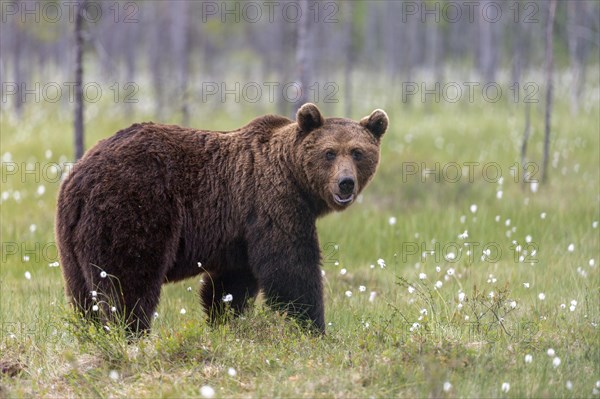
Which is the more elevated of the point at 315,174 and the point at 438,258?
the point at 315,174

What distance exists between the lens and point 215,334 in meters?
5.34

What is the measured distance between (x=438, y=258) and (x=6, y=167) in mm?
7709

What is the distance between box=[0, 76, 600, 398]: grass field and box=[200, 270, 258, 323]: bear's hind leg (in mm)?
269

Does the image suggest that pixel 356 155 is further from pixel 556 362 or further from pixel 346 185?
pixel 556 362

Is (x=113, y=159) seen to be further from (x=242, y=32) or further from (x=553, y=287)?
(x=242, y=32)

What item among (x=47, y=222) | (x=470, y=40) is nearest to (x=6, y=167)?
(x=47, y=222)

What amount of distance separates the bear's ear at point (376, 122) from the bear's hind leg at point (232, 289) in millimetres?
1562

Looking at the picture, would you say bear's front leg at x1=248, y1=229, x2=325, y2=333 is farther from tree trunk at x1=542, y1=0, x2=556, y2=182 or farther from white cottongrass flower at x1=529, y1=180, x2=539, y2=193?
tree trunk at x1=542, y1=0, x2=556, y2=182

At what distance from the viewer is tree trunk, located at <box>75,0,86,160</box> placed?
945 centimetres

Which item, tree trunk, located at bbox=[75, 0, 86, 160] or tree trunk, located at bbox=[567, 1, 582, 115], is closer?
tree trunk, located at bbox=[75, 0, 86, 160]

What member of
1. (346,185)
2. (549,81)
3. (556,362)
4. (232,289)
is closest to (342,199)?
(346,185)

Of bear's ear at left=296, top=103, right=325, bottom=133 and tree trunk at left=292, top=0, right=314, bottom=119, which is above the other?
tree trunk at left=292, top=0, right=314, bottom=119

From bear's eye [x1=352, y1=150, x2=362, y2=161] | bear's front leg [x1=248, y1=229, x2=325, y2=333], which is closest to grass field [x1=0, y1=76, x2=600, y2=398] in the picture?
bear's front leg [x1=248, y1=229, x2=325, y2=333]

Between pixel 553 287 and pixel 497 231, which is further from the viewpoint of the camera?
pixel 497 231
